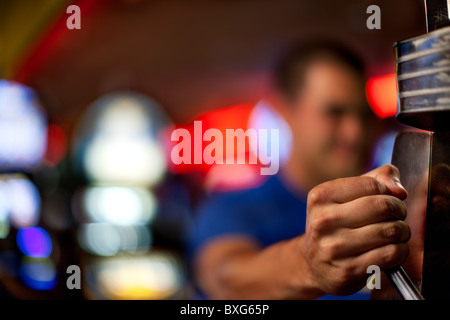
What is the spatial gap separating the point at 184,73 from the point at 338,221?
149 inches

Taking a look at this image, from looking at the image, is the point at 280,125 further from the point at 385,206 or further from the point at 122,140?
the point at 122,140

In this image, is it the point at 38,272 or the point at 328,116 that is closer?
the point at 328,116

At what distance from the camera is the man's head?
0.96m

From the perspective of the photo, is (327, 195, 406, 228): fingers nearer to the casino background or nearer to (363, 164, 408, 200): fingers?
(363, 164, 408, 200): fingers

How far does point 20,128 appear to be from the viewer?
3.44 m

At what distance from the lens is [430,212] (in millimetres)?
492

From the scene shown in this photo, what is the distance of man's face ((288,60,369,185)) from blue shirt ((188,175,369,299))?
0.11 metres

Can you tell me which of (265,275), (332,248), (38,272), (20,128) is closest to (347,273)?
(332,248)

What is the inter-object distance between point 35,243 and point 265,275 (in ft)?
8.68

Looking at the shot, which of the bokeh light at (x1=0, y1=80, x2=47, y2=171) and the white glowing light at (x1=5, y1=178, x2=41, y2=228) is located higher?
the bokeh light at (x1=0, y1=80, x2=47, y2=171)

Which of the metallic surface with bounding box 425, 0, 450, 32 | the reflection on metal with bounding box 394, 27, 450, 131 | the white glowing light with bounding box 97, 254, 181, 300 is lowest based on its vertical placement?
the white glowing light with bounding box 97, 254, 181, 300

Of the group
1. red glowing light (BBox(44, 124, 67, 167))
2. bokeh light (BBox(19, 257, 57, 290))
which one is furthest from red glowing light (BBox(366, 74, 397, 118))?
red glowing light (BBox(44, 124, 67, 167))

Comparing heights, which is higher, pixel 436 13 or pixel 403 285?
pixel 436 13

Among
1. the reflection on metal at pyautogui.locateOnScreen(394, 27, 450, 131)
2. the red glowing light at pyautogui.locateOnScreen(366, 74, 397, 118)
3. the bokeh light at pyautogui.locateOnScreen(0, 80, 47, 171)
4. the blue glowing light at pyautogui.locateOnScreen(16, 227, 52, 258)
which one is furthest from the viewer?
the bokeh light at pyautogui.locateOnScreen(0, 80, 47, 171)
